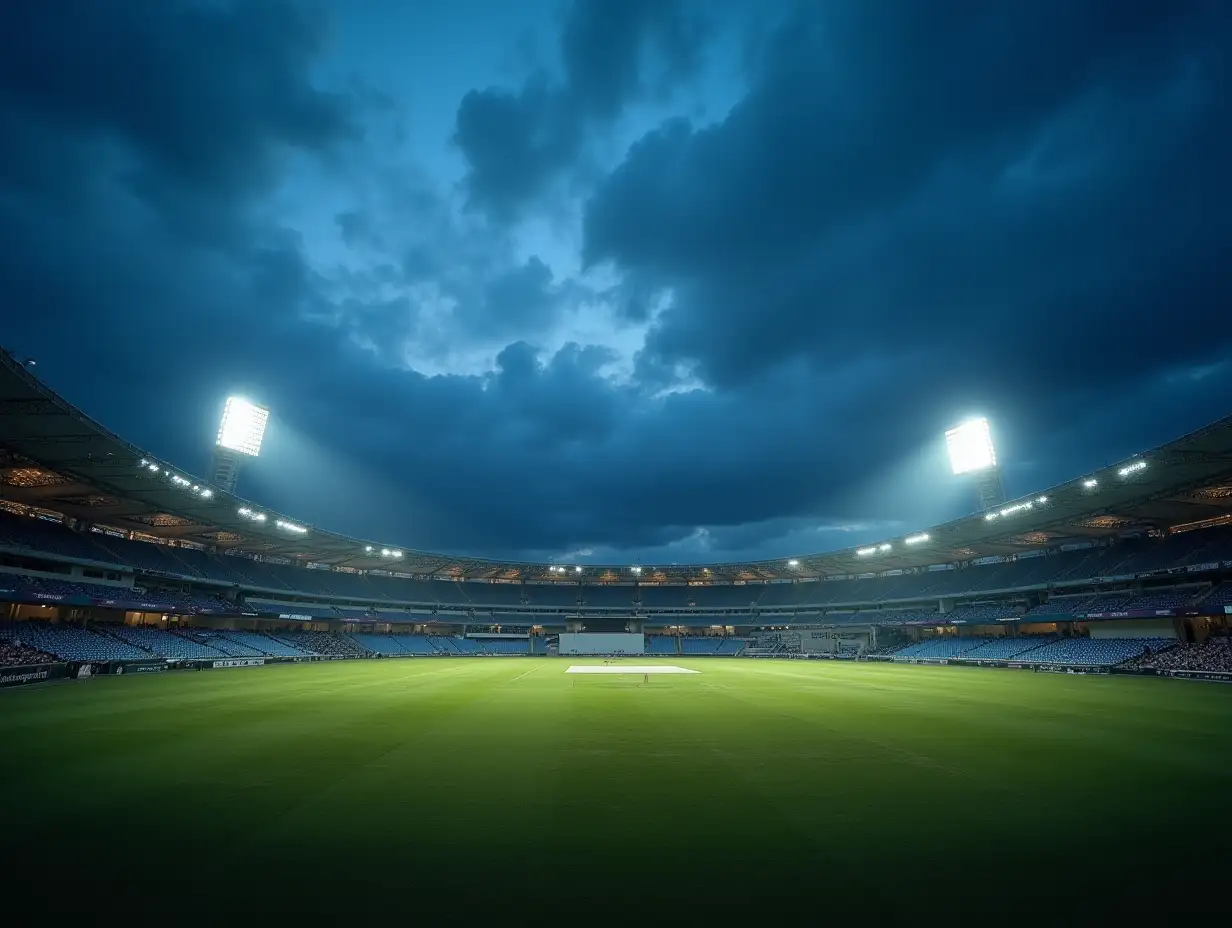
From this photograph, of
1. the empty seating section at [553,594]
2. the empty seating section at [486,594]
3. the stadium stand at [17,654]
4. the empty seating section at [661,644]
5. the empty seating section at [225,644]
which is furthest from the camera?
the empty seating section at [553,594]

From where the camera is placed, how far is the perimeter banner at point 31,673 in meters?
28.2

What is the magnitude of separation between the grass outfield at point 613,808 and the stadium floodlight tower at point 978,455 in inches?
1576

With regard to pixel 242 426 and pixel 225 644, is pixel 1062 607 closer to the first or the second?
pixel 225 644

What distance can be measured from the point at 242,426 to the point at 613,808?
5709 cm

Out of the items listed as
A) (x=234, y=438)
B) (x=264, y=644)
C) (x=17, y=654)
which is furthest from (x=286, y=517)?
(x=17, y=654)

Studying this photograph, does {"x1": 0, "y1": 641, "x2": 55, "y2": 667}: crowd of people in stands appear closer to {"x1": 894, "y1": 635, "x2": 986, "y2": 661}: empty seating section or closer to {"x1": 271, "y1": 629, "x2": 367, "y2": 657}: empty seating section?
{"x1": 271, "y1": 629, "x2": 367, "y2": 657}: empty seating section

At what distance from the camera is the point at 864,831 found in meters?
7.89

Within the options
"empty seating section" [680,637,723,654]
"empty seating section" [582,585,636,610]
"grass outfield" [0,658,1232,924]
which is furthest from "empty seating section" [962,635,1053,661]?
"empty seating section" [582,585,636,610]

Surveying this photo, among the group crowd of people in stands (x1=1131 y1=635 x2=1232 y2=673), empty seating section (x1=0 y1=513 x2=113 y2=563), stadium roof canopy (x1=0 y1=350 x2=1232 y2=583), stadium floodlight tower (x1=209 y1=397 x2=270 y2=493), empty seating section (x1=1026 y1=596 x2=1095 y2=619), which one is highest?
stadium floodlight tower (x1=209 y1=397 x2=270 y2=493)

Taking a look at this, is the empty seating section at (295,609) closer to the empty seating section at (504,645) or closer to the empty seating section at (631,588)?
the empty seating section at (631,588)

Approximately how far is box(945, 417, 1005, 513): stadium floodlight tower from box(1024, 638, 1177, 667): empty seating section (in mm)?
13379

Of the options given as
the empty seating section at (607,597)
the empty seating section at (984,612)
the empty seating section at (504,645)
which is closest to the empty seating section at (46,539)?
the empty seating section at (504,645)

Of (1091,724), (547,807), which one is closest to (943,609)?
(1091,724)

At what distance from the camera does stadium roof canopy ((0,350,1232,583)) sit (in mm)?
29688
